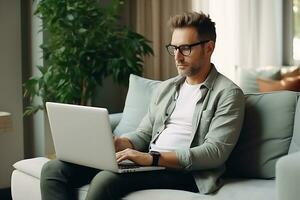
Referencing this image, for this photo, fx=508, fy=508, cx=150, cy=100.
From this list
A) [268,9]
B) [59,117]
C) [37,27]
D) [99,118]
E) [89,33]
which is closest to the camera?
[99,118]

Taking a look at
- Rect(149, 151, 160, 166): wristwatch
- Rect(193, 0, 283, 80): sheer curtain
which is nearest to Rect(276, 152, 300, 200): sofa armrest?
Rect(149, 151, 160, 166): wristwatch

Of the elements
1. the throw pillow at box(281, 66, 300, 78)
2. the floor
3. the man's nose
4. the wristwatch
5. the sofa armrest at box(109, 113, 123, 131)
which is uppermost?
the man's nose

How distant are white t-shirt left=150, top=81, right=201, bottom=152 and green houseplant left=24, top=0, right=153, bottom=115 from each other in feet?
3.31

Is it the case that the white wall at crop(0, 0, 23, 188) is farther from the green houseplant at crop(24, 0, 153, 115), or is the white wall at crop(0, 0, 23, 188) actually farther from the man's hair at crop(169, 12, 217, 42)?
the man's hair at crop(169, 12, 217, 42)

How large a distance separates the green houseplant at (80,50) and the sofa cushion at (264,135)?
123 centimetres

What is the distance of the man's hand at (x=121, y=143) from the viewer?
2.23 m

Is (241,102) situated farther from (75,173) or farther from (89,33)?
(89,33)

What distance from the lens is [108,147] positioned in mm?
1915

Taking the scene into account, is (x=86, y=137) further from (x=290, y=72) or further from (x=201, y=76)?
(x=290, y=72)

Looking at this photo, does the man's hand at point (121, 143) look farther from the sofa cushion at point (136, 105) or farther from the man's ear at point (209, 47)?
the man's ear at point (209, 47)

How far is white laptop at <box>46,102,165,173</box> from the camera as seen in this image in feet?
6.30

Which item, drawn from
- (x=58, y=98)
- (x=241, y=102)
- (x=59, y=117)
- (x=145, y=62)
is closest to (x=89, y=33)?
(x=58, y=98)

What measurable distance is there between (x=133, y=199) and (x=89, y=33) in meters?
1.48

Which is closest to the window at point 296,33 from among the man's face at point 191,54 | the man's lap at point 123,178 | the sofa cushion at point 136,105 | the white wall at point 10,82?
the sofa cushion at point 136,105
